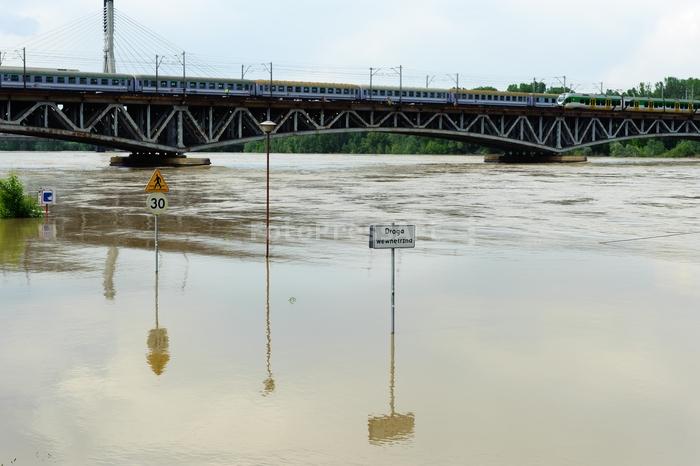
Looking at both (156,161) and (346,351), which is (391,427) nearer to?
(346,351)

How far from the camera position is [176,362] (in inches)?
540

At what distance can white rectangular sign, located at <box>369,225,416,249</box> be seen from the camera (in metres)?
15.0

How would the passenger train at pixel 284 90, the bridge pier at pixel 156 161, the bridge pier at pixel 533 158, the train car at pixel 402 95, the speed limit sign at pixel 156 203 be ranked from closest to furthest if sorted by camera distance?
the speed limit sign at pixel 156 203, the passenger train at pixel 284 90, the bridge pier at pixel 156 161, the train car at pixel 402 95, the bridge pier at pixel 533 158

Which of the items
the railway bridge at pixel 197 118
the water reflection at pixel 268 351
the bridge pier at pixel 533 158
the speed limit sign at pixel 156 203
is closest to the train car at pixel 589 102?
the railway bridge at pixel 197 118

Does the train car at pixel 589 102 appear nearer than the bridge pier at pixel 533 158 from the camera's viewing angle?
No

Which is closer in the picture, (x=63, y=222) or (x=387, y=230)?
(x=387, y=230)

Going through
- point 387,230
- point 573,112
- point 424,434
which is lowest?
point 424,434

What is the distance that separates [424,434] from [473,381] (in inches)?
87.4

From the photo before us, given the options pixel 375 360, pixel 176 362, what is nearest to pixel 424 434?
pixel 375 360

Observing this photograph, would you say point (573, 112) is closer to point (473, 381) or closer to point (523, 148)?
point (523, 148)

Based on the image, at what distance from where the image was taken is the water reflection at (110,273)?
1938 cm

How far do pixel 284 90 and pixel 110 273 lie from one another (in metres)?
87.1

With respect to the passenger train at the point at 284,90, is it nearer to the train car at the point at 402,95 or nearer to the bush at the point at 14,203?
the train car at the point at 402,95

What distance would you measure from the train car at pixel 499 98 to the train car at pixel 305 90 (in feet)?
49.2
